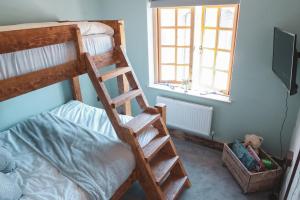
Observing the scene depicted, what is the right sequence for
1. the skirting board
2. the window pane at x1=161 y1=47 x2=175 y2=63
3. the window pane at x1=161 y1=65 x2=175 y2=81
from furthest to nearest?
the window pane at x1=161 y1=65 x2=175 y2=81
the window pane at x1=161 y1=47 x2=175 y2=63
the skirting board

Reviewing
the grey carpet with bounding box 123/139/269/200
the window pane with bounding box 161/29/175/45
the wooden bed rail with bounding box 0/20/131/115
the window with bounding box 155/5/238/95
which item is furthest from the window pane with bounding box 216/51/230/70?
the wooden bed rail with bounding box 0/20/131/115

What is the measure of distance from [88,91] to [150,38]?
A: 1.21 m

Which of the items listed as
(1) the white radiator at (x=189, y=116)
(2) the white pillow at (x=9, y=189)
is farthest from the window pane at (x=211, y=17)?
(2) the white pillow at (x=9, y=189)

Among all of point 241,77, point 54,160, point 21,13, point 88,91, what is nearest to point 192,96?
point 241,77

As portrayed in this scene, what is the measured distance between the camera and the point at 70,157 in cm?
184

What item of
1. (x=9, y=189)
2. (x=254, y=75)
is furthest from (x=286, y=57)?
(x=9, y=189)

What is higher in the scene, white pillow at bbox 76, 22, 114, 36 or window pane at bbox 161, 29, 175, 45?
white pillow at bbox 76, 22, 114, 36

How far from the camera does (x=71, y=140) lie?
81.0 inches

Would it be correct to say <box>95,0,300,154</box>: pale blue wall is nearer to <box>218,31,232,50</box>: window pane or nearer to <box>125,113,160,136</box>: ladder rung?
<box>218,31,232,50</box>: window pane

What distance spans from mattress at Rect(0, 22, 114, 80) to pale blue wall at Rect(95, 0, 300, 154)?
1.03 meters

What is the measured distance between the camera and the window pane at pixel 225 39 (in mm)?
2565

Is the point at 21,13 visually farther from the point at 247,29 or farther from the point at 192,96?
the point at 247,29

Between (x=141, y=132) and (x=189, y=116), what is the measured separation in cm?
110

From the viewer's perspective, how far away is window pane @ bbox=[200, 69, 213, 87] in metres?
2.88
